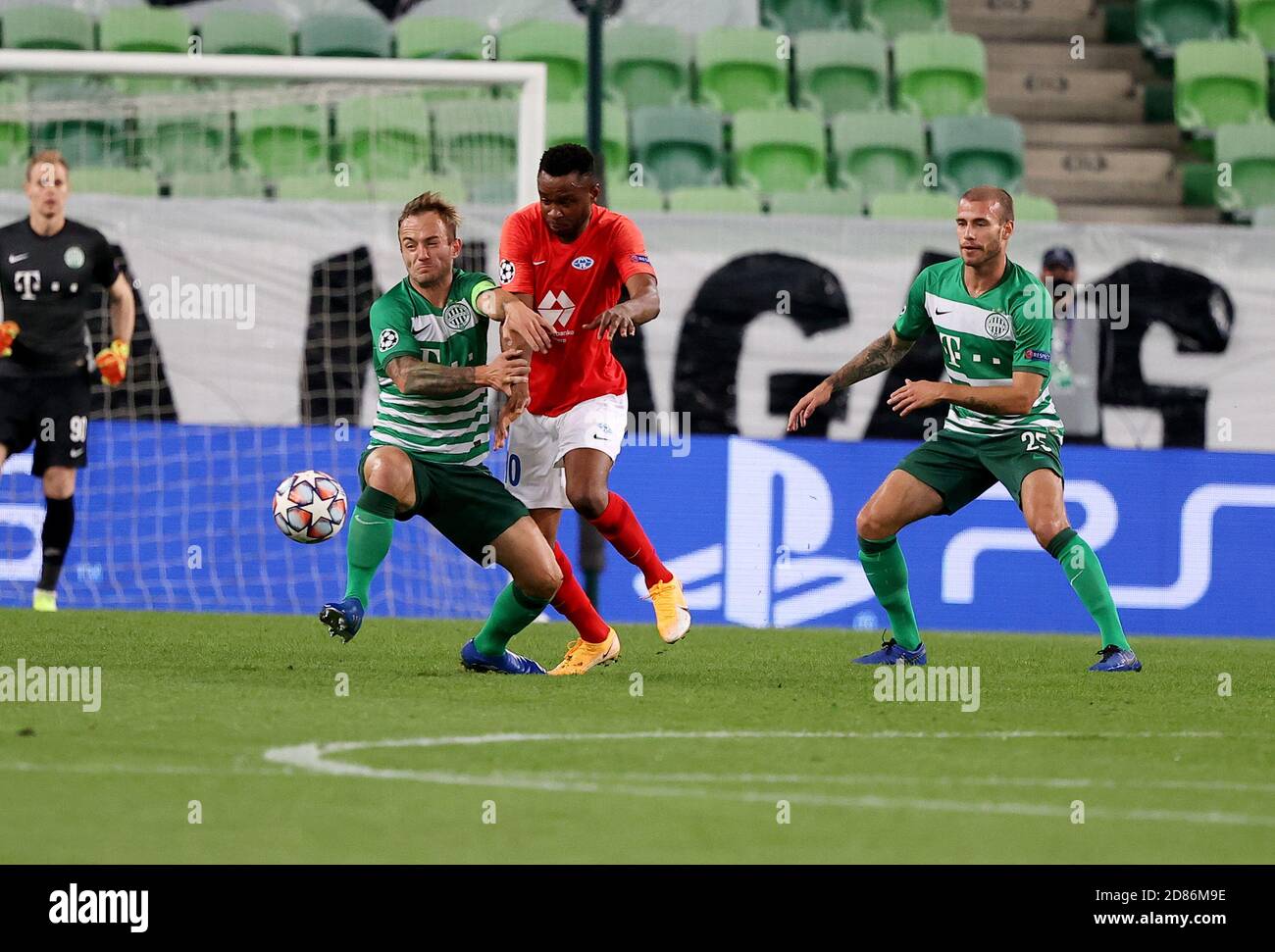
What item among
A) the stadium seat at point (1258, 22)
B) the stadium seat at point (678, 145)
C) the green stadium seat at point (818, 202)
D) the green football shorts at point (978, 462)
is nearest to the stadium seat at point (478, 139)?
the green stadium seat at point (818, 202)

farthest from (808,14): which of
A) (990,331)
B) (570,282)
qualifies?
(570,282)

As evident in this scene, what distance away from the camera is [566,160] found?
25.6 ft

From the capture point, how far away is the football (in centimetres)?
845

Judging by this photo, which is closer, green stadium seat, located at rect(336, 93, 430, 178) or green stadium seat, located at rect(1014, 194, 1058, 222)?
green stadium seat, located at rect(336, 93, 430, 178)

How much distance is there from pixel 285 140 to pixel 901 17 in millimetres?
5584

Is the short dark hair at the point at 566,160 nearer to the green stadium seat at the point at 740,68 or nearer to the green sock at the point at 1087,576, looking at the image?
the green sock at the point at 1087,576

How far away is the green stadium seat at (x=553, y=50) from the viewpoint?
15156 millimetres

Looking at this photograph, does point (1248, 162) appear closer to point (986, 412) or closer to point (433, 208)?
point (986, 412)

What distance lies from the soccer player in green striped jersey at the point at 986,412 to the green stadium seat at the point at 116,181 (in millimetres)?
5765

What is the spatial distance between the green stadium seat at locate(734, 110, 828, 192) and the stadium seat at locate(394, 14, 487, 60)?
79.1 inches

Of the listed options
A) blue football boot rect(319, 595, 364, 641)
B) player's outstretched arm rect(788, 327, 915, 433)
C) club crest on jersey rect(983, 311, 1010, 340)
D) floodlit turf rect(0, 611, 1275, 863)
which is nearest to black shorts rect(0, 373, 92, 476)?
floodlit turf rect(0, 611, 1275, 863)

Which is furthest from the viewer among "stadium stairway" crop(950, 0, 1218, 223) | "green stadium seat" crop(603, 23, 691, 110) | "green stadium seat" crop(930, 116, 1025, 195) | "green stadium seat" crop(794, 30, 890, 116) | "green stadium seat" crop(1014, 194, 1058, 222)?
"green stadium seat" crop(794, 30, 890, 116)

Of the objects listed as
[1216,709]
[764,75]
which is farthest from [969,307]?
[764,75]

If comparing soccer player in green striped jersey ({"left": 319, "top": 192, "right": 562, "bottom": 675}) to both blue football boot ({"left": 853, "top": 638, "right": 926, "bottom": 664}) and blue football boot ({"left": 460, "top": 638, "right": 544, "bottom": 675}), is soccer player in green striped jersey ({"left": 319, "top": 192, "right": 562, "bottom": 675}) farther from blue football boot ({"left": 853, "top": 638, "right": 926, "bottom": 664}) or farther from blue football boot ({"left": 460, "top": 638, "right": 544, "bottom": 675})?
blue football boot ({"left": 853, "top": 638, "right": 926, "bottom": 664})
